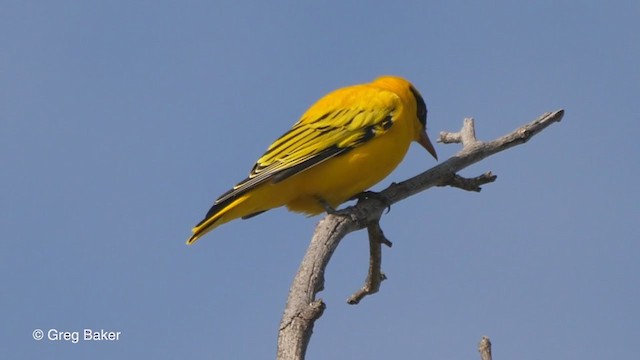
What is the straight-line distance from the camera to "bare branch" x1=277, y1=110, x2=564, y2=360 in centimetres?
576

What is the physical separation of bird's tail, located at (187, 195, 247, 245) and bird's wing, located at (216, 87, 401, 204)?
Result: 5 cm

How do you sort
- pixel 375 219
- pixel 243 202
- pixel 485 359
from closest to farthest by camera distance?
pixel 485 359 → pixel 375 219 → pixel 243 202

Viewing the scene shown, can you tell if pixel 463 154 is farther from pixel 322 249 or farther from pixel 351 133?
pixel 322 249

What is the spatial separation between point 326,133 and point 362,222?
1.91m

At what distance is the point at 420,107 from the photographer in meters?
11.1

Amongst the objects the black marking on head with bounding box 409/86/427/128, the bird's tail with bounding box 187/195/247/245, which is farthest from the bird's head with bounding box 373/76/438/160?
the bird's tail with bounding box 187/195/247/245

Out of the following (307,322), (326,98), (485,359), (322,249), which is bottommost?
(485,359)

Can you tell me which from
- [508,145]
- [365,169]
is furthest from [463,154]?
[365,169]

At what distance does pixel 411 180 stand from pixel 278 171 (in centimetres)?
120

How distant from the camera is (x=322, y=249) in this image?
280 inches

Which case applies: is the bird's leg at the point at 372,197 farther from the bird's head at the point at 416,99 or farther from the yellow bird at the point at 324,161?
the bird's head at the point at 416,99

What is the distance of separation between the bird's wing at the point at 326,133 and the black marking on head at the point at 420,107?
0.52m

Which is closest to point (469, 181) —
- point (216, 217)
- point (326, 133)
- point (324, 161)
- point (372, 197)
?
point (372, 197)

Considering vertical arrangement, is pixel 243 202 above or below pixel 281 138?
below
